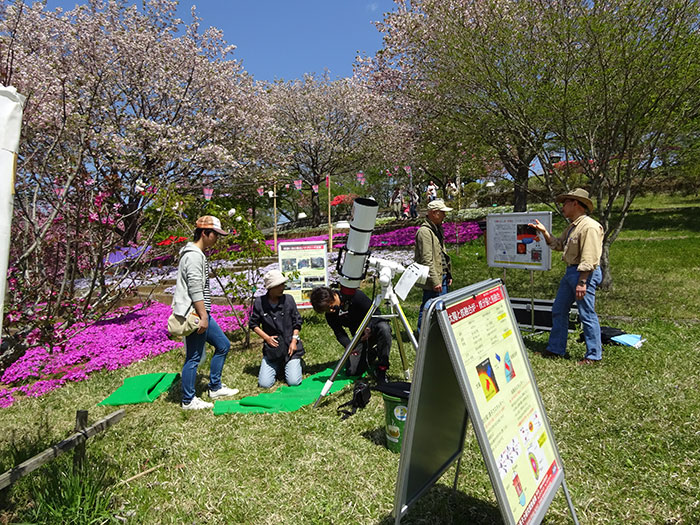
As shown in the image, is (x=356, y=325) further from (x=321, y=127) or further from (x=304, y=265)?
(x=321, y=127)

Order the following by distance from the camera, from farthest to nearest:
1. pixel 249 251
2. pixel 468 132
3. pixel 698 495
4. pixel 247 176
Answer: pixel 247 176, pixel 468 132, pixel 249 251, pixel 698 495

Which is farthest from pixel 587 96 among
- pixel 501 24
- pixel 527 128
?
pixel 501 24

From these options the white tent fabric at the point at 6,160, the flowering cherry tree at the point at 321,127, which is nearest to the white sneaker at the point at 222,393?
the white tent fabric at the point at 6,160

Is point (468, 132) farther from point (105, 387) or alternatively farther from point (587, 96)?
point (105, 387)

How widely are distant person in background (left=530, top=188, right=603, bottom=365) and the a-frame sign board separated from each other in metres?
2.70

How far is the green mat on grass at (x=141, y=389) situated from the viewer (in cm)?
498

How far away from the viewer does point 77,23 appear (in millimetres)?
15789

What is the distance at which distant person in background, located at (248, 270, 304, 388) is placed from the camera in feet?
17.3

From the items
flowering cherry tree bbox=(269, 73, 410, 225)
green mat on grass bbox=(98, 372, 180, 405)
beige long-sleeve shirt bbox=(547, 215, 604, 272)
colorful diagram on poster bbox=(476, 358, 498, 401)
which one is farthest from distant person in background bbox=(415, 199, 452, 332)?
flowering cherry tree bbox=(269, 73, 410, 225)

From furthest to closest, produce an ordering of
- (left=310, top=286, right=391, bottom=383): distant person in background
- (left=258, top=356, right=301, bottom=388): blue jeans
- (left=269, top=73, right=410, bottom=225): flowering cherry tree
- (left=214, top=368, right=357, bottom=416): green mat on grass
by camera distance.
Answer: (left=269, top=73, right=410, bottom=225): flowering cherry tree → (left=258, top=356, right=301, bottom=388): blue jeans → (left=310, top=286, right=391, bottom=383): distant person in background → (left=214, top=368, right=357, bottom=416): green mat on grass

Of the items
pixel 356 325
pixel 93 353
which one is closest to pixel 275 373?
pixel 356 325

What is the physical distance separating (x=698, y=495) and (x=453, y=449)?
1.52 metres

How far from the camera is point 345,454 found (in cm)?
351

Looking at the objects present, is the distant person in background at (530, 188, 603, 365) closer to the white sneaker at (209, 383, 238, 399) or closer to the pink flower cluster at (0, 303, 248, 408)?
the white sneaker at (209, 383, 238, 399)
